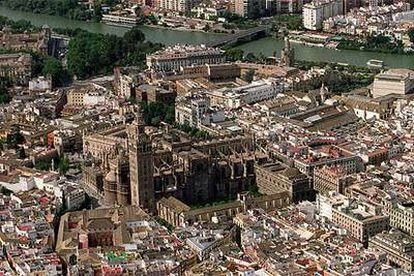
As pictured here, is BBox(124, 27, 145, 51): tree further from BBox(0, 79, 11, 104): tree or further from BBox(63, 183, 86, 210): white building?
BBox(63, 183, 86, 210): white building

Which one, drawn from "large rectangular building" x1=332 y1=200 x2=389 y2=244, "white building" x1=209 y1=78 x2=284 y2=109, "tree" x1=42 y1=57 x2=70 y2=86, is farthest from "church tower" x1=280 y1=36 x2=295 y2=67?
"large rectangular building" x1=332 y1=200 x2=389 y2=244

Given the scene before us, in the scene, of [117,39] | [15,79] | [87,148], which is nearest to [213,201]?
[87,148]

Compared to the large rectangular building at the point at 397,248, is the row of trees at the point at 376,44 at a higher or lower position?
higher

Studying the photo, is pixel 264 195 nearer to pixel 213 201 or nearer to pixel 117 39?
pixel 213 201

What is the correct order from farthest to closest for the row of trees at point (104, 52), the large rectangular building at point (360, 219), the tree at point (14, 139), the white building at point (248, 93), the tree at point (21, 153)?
the row of trees at point (104, 52)
the white building at point (248, 93)
the tree at point (14, 139)
the tree at point (21, 153)
the large rectangular building at point (360, 219)

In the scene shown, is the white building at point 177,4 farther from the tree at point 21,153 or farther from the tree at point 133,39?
the tree at point 21,153

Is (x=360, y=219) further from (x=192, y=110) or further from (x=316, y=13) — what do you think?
(x=316, y=13)

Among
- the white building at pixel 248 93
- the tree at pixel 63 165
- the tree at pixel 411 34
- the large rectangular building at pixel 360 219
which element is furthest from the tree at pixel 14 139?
the tree at pixel 411 34
